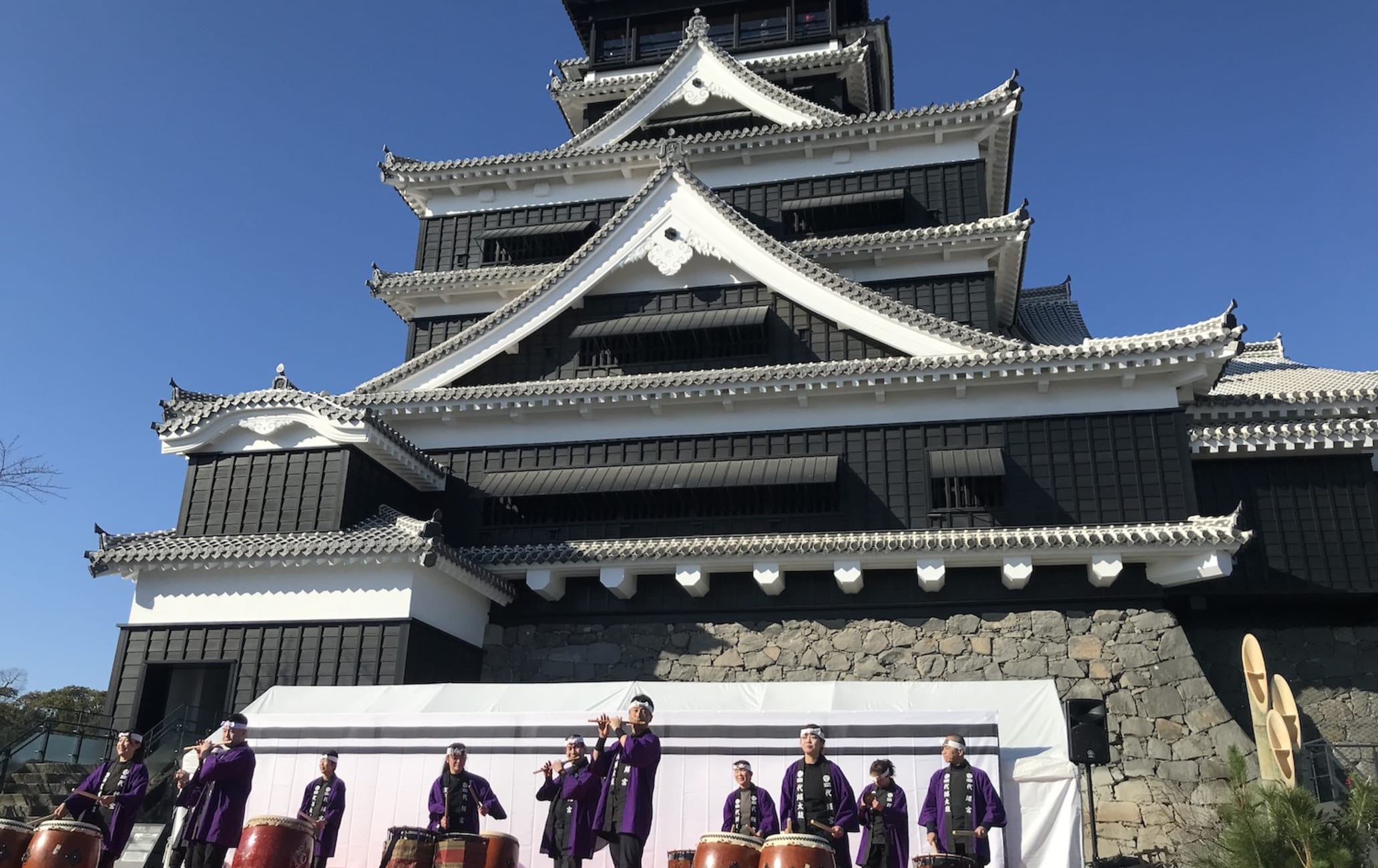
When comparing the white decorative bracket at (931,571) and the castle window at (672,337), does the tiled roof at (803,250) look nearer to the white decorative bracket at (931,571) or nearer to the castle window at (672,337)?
the castle window at (672,337)

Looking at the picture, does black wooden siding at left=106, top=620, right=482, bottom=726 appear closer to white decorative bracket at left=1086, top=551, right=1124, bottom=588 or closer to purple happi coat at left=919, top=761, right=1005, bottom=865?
purple happi coat at left=919, top=761, right=1005, bottom=865

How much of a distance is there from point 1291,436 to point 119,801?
538 inches

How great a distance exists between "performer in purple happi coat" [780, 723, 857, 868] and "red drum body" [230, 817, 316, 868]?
3.74m

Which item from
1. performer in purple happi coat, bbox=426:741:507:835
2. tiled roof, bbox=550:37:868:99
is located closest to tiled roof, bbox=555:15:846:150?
tiled roof, bbox=550:37:868:99

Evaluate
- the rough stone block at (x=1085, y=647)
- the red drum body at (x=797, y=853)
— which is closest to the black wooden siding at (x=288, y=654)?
the red drum body at (x=797, y=853)

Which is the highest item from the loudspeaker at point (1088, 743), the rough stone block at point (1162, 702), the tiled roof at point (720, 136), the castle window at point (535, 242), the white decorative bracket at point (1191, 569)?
the tiled roof at point (720, 136)

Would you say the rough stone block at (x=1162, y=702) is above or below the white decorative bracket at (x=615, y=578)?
below

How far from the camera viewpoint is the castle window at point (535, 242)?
19516mm

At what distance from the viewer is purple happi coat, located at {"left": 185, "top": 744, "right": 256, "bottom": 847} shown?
862cm

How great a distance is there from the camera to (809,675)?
1341 cm

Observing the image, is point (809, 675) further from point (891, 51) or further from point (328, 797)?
point (891, 51)

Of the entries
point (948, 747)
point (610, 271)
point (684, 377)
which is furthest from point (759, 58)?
point (948, 747)

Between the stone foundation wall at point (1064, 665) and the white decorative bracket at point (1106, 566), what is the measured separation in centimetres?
50

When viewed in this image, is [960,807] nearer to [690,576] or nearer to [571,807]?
[571,807]
